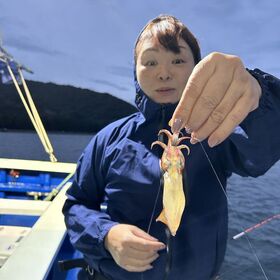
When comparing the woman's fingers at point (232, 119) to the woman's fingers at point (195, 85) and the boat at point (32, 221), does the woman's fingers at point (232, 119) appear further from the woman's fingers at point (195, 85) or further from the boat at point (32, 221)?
the boat at point (32, 221)

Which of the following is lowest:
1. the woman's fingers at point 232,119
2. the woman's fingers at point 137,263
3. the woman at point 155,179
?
the woman's fingers at point 137,263

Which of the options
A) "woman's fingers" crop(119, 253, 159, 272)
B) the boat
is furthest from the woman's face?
the boat

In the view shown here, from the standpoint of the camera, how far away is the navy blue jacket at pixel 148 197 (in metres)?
1.85

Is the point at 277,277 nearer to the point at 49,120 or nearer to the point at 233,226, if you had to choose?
the point at 233,226

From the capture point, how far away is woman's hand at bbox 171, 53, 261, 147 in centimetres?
121

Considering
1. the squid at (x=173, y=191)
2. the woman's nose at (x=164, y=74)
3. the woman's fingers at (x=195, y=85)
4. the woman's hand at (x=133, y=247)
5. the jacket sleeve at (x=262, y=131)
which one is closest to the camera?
the woman's fingers at (x=195, y=85)

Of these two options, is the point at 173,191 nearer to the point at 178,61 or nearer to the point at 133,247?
the point at 133,247

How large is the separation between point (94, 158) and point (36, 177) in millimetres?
4694

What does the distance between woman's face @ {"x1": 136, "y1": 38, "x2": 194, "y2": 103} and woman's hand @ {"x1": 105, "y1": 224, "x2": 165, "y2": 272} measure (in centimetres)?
76

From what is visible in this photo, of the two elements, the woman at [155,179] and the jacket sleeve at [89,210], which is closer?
the woman at [155,179]

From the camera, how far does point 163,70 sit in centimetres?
181

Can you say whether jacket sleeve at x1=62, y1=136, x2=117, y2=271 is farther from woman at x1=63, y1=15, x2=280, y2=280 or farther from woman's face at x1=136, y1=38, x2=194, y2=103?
woman's face at x1=136, y1=38, x2=194, y2=103

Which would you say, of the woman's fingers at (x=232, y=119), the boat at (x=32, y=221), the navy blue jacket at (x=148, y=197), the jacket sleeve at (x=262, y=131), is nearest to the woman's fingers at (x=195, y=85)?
the woman's fingers at (x=232, y=119)

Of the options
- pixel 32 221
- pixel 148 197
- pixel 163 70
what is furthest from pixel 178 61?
pixel 32 221
